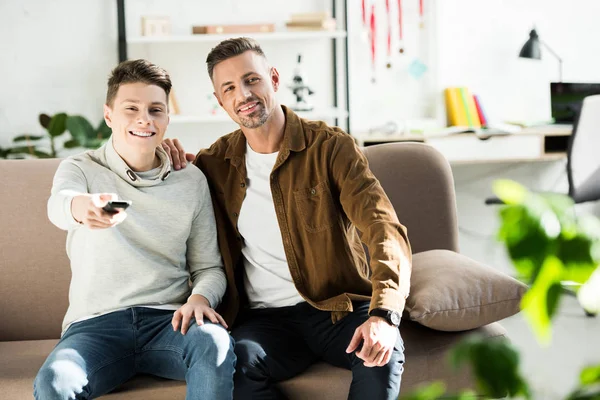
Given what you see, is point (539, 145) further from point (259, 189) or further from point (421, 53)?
point (259, 189)

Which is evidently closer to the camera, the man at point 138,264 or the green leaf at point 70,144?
the man at point 138,264

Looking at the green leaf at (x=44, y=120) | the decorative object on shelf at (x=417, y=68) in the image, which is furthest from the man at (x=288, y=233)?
the decorative object on shelf at (x=417, y=68)

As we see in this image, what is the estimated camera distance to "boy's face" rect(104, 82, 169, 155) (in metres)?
1.77

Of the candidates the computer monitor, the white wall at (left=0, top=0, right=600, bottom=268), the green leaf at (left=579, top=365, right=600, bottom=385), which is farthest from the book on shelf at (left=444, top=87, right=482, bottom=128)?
the green leaf at (left=579, top=365, right=600, bottom=385)

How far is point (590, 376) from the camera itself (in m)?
0.33

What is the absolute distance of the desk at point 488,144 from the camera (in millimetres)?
4109

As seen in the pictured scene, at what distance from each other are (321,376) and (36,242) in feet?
2.83

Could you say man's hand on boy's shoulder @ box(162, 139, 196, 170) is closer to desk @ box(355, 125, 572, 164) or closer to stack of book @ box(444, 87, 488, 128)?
desk @ box(355, 125, 572, 164)

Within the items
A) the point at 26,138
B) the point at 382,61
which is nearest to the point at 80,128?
the point at 26,138

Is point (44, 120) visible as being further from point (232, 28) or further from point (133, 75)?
point (133, 75)

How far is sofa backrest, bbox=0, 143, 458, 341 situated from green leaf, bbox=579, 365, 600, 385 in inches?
68.6

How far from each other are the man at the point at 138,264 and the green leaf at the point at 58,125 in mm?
2589

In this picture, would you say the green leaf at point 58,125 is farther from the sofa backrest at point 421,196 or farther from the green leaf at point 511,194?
the green leaf at point 511,194

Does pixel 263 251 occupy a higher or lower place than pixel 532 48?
lower
